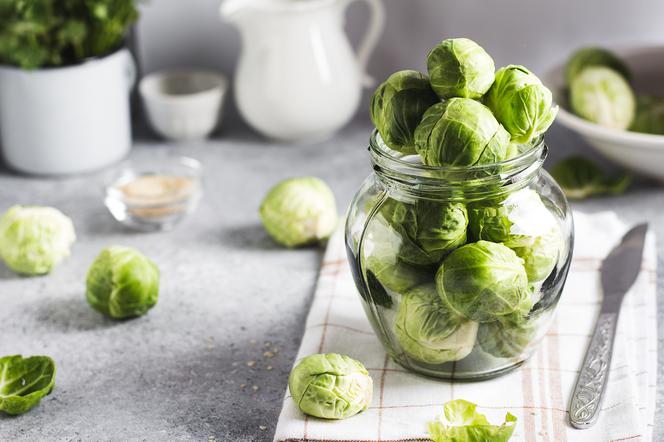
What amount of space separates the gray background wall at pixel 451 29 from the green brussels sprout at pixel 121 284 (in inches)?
41.9

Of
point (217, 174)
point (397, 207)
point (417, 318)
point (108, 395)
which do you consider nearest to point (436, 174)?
point (397, 207)

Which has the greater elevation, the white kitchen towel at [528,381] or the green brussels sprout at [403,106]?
the green brussels sprout at [403,106]

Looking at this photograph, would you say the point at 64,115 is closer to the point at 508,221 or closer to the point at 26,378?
the point at 26,378

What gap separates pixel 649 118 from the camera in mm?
2031

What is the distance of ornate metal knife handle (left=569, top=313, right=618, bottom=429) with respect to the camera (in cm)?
123

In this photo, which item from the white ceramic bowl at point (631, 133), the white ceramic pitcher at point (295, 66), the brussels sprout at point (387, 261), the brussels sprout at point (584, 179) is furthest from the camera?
the white ceramic pitcher at point (295, 66)

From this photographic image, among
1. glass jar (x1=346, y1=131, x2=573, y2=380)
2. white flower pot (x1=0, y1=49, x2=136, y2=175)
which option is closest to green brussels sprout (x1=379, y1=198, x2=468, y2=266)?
glass jar (x1=346, y1=131, x2=573, y2=380)

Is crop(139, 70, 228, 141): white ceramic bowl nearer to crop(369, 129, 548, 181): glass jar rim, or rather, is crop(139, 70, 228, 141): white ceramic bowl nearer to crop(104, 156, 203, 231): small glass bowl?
crop(104, 156, 203, 231): small glass bowl

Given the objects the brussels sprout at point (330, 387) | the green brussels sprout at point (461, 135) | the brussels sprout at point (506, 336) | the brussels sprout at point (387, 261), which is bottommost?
the brussels sprout at point (330, 387)

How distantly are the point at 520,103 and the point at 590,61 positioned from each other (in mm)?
987

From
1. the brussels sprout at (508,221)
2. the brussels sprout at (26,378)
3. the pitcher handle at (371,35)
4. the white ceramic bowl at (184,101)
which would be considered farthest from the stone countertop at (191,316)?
the brussels sprout at (508,221)

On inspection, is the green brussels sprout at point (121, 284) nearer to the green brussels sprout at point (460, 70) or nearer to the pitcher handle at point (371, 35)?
the green brussels sprout at point (460, 70)

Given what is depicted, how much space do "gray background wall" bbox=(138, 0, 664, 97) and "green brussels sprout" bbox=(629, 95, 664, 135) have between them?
1.00 ft

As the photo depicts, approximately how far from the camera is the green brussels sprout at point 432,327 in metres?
1.23
